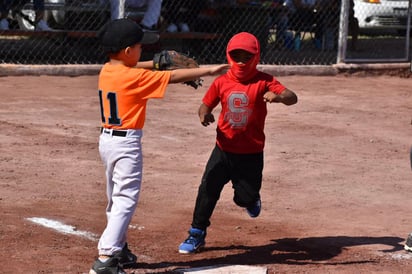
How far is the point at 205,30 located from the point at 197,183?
799 cm

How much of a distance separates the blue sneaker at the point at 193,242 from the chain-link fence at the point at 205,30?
26.5ft

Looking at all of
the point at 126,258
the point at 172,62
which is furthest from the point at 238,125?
the point at 126,258

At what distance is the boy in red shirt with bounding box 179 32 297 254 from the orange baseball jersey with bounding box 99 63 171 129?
71 centimetres

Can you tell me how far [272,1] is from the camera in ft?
56.9

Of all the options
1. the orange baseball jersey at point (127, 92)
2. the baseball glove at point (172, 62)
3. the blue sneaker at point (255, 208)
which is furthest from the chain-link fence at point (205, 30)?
the orange baseball jersey at point (127, 92)

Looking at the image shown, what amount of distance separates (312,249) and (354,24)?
12.8 meters

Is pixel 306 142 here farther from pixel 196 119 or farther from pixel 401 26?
pixel 401 26

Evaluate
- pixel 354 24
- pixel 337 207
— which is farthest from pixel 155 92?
pixel 354 24

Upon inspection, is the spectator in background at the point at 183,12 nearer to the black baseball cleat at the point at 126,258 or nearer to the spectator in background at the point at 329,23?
the spectator in background at the point at 329,23

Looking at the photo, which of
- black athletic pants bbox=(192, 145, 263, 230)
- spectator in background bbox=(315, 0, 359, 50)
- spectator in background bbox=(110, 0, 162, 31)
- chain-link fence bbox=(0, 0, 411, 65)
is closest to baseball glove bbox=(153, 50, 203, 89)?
black athletic pants bbox=(192, 145, 263, 230)

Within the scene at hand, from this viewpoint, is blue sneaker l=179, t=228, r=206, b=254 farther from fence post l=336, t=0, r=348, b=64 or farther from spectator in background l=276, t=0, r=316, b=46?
spectator in background l=276, t=0, r=316, b=46

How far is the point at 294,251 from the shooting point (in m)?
6.72

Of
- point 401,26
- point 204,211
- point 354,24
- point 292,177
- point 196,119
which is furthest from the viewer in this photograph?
point 401,26

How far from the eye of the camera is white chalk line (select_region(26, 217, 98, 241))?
680 centimetres
